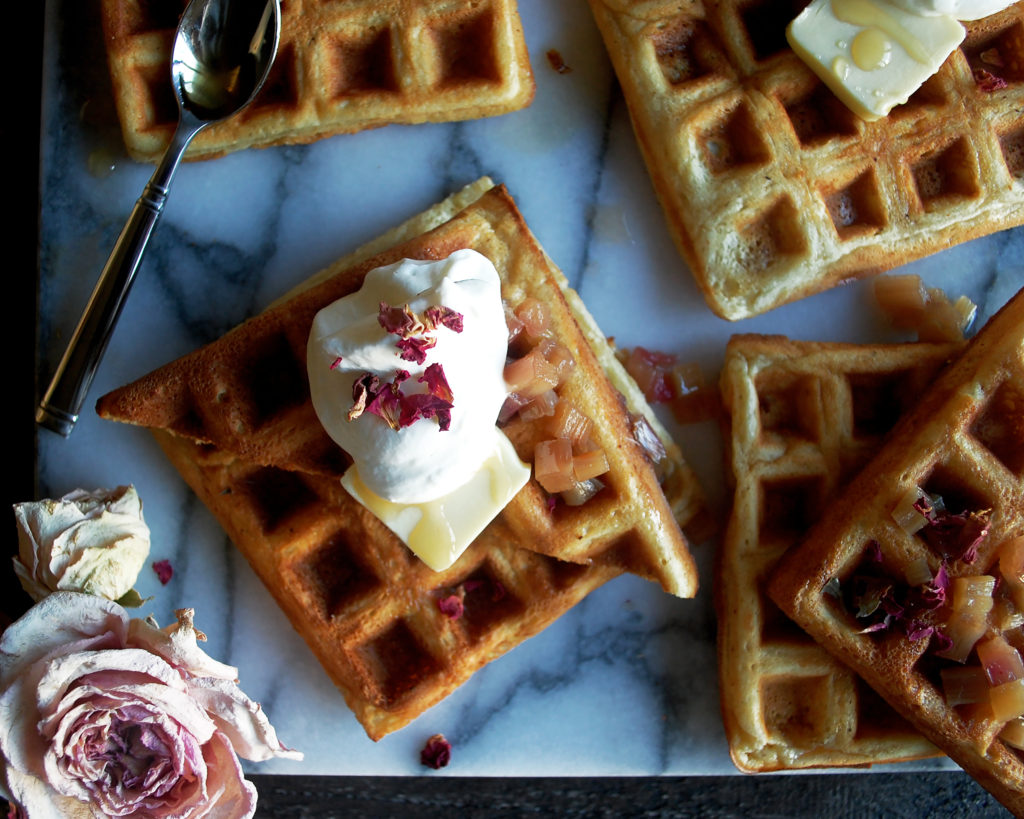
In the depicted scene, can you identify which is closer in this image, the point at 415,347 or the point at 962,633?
the point at 415,347

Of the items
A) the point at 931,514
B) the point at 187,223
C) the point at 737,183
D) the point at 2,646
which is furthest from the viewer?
the point at 187,223

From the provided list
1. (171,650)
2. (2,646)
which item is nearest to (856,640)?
(171,650)

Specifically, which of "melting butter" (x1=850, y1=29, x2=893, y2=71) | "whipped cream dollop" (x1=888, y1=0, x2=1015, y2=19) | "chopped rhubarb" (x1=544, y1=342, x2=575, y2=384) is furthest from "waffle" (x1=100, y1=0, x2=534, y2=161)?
"whipped cream dollop" (x1=888, y1=0, x2=1015, y2=19)

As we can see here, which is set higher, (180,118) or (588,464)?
(180,118)

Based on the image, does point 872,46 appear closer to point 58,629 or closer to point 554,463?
point 554,463

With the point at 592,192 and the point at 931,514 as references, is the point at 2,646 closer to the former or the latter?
the point at 592,192

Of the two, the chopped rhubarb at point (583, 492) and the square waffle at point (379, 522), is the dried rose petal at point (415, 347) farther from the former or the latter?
the chopped rhubarb at point (583, 492)

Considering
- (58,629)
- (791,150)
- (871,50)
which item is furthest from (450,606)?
(871,50)
